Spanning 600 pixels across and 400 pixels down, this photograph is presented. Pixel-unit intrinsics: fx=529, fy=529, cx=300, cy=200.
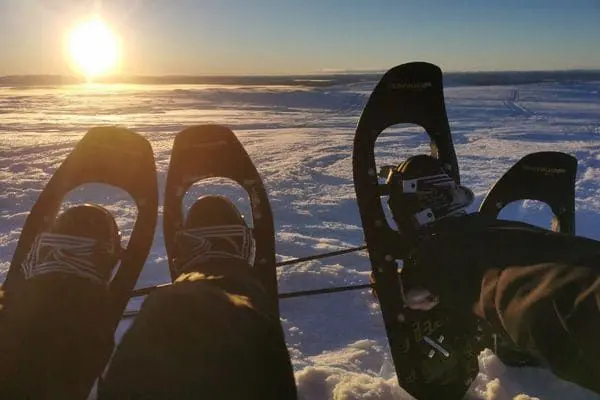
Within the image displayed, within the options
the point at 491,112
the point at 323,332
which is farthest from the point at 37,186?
the point at 491,112

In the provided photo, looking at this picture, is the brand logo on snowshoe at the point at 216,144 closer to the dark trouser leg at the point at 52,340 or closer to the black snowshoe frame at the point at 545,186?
the dark trouser leg at the point at 52,340

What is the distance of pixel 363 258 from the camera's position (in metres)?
2.57

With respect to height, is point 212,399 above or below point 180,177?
below

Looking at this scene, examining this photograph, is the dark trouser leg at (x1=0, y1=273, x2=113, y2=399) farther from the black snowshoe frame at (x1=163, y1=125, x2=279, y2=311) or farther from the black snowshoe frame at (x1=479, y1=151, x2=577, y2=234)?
the black snowshoe frame at (x1=479, y1=151, x2=577, y2=234)

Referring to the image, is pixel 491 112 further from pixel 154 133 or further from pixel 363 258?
pixel 363 258

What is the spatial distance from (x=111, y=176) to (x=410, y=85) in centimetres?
137

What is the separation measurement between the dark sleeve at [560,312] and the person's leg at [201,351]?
0.44 meters

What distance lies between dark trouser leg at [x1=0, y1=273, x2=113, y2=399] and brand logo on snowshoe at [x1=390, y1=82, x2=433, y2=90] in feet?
5.21

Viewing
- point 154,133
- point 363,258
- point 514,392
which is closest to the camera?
point 514,392

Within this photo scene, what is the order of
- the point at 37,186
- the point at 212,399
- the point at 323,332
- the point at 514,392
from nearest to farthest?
the point at 212,399, the point at 514,392, the point at 323,332, the point at 37,186

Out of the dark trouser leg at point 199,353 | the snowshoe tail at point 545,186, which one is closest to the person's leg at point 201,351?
the dark trouser leg at point 199,353

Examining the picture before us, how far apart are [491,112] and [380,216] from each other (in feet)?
31.4

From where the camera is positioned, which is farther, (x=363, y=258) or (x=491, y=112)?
(x=491, y=112)

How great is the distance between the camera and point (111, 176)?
211 cm
